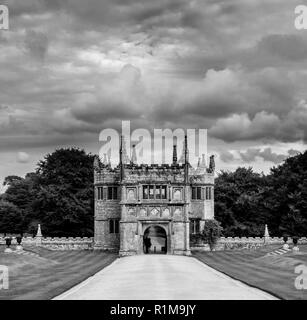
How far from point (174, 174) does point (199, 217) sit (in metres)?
7.98

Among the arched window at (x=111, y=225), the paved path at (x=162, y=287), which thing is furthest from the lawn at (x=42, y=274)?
the arched window at (x=111, y=225)

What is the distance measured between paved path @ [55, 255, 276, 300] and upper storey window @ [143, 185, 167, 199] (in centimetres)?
2883

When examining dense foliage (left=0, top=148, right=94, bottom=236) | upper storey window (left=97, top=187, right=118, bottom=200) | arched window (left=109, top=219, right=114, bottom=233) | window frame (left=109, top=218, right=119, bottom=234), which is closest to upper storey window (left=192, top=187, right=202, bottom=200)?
upper storey window (left=97, top=187, right=118, bottom=200)

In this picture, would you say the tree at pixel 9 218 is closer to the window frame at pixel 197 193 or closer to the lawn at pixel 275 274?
the window frame at pixel 197 193

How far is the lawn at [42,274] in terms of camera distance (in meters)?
31.9

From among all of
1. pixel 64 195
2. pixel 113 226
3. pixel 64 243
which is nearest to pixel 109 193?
pixel 113 226

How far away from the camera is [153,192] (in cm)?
7275

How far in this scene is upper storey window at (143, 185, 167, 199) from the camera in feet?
238

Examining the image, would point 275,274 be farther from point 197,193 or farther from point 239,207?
point 239,207

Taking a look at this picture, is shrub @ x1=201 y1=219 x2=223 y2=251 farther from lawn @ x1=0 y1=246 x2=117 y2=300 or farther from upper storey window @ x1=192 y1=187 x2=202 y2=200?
lawn @ x1=0 y1=246 x2=117 y2=300

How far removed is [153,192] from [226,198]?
70.8ft
